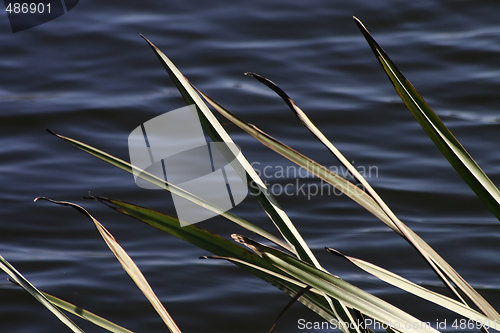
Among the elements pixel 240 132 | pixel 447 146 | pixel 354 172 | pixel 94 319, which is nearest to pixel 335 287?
pixel 354 172

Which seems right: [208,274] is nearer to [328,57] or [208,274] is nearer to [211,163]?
[211,163]

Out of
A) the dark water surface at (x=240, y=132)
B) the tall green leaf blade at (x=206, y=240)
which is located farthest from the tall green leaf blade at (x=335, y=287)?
the dark water surface at (x=240, y=132)

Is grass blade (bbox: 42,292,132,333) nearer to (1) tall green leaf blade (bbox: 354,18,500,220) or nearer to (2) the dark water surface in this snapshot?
(1) tall green leaf blade (bbox: 354,18,500,220)

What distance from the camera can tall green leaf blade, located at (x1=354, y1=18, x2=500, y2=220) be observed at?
87 cm

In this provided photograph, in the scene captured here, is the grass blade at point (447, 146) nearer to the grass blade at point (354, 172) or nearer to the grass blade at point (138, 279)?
the grass blade at point (354, 172)

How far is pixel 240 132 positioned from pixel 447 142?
182cm

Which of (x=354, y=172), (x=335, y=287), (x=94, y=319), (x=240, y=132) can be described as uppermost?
(x=354, y=172)

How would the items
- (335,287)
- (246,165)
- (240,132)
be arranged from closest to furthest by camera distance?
(335,287), (246,165), (240,132)

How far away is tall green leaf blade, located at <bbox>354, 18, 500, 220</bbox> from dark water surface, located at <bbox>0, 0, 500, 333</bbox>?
912 mm

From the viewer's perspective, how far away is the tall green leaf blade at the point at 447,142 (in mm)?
872

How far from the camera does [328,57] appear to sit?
125 inches

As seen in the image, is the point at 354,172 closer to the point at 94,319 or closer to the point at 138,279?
the point at 138,279

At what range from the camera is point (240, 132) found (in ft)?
8.70

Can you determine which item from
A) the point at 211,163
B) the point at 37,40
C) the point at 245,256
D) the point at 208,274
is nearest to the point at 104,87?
the point at 37,40
